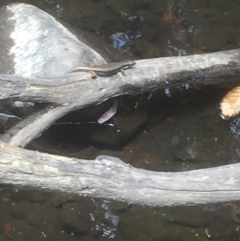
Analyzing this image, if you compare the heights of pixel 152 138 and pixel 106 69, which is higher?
pixel 106 69

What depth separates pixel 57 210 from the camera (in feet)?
9.19

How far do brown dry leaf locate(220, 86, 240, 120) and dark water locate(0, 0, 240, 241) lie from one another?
0.17 ft

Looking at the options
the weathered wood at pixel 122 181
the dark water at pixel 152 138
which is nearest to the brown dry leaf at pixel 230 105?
the dark water at pixel 152 138

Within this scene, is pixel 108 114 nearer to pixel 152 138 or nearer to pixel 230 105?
pixel 152 138

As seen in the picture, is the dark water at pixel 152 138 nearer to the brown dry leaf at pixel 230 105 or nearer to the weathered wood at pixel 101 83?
the brown dry leaf at pixel 230 105

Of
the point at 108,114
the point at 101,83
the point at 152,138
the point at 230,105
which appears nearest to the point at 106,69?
the point at 101,83

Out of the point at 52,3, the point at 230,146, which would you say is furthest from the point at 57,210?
the point at 52,3

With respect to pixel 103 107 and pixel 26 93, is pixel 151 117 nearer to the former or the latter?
pixel 103 107

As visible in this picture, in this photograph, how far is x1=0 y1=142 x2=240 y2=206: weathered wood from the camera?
6.81 feet

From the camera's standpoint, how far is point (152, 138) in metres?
3.16

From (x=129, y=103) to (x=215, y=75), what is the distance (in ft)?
2.15

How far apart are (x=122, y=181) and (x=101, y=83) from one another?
2.78ft

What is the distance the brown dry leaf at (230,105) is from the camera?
128 inches

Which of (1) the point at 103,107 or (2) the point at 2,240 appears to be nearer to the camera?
(2) the point at 2,240
